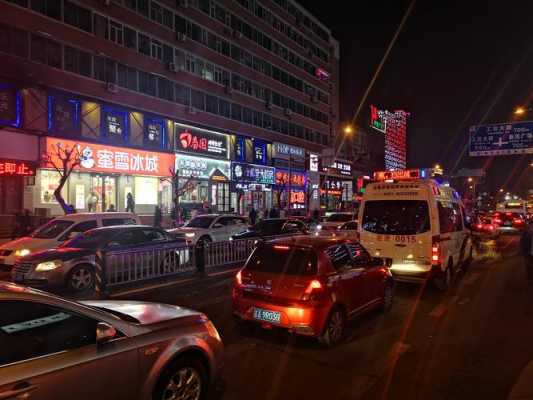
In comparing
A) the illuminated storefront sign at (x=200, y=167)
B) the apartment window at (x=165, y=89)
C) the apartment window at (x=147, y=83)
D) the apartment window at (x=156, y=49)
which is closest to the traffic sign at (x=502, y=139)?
the illuminated storefront sign at (x=200, y=167)

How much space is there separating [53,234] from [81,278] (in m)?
3.25

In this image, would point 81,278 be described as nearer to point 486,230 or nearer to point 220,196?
point 486,230

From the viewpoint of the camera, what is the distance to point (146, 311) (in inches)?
174

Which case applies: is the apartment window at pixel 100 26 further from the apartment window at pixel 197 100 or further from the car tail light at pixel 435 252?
the car tail light at pixel 435 252

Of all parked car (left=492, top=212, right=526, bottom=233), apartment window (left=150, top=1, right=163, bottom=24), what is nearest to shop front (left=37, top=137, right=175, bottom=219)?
apartment window (left=150, top=1, right=163, bottom=24)

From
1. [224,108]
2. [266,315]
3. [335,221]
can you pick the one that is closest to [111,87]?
[224,108]

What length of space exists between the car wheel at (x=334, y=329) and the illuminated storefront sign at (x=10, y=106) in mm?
20838

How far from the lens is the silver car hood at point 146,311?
4.15 meters

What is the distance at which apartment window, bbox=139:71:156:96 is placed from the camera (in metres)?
29.0

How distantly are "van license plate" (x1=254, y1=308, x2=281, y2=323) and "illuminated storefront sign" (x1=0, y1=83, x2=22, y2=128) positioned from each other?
794 inches

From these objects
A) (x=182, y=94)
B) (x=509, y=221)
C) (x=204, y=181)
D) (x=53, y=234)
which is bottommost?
(x=509, y=221)

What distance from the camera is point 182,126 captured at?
3191 cm

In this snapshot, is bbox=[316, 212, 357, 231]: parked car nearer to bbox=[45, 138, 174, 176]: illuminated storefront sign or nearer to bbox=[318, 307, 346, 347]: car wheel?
bbox=[318, 307, 346, 347]: car wheel

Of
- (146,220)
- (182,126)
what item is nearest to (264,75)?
(182,126)
